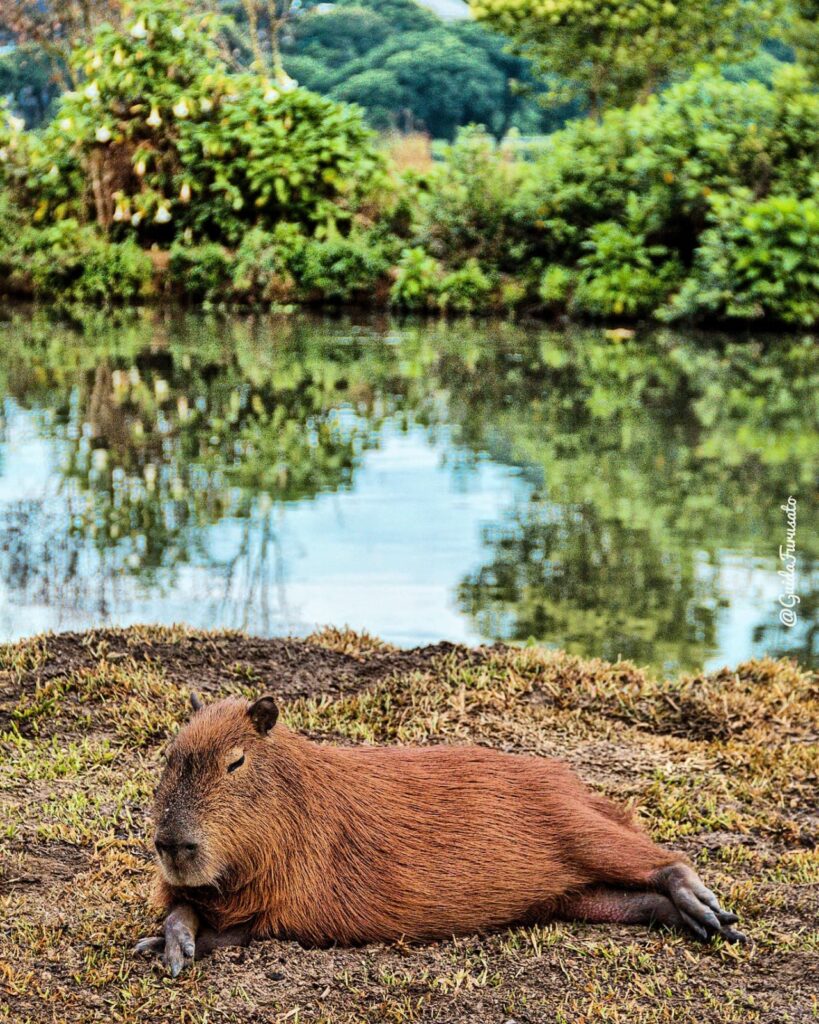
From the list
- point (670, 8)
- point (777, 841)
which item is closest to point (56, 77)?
point (670, 8)

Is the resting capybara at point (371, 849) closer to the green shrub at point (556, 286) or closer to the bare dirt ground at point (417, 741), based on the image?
the bare dirt ground at point (417, 741)

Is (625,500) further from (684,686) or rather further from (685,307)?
(685,307)

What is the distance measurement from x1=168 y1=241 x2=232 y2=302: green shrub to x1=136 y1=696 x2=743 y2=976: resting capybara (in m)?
17.0

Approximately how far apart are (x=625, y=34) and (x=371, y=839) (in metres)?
26.8

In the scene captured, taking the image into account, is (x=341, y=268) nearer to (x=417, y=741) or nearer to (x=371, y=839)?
(x=417, y=741)

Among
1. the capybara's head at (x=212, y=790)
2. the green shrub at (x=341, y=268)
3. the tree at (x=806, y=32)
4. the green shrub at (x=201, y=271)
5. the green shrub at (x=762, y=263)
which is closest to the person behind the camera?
the capybara's head at (x=212, y=790)

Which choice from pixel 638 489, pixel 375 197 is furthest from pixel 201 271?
pixel 638 489

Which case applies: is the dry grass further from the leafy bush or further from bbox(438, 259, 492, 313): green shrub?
bbox(438, 259, 492, 313): green shrub

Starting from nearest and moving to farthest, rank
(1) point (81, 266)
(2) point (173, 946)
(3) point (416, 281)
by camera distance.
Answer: (2) point (173, 946) → (3) point (416, 281) → (1) point (81, 266)

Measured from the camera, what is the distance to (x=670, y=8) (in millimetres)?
26172

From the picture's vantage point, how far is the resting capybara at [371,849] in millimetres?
2986

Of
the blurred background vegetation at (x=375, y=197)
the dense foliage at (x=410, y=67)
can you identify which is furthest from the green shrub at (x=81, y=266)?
the dense foliage at (x=410, y=67)

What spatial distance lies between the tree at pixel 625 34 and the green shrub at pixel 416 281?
10.3m

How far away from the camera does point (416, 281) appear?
18562 mm
